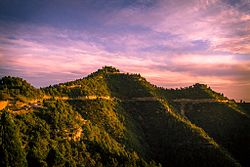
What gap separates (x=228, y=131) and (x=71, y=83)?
6491 centimetres

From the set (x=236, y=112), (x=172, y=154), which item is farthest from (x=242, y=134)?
(x=172, y=154)

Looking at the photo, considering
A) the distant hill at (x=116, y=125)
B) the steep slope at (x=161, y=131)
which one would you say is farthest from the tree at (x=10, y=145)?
the steep slope at (x=161, y=131)

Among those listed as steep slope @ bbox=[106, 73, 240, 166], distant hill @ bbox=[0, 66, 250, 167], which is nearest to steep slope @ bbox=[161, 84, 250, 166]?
distant hill @ bbox=[0, 66, 250, 167]

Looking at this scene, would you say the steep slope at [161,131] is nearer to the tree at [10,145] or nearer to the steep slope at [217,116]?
the steep slope at [217,116]

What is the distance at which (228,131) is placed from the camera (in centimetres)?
12181

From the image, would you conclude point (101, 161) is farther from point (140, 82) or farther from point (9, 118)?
point (140, 82)

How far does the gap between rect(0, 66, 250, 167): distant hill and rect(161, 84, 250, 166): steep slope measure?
0.94 ft

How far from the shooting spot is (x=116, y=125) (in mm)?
105438

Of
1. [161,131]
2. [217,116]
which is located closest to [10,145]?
[161,131]

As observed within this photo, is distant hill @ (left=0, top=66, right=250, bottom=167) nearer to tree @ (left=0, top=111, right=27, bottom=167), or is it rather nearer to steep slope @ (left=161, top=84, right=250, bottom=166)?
tree @ (left=0, top=111, right=27, bottom=167)

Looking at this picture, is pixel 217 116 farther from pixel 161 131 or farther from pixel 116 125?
pixel 116 125

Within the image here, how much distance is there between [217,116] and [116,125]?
50026 millimetres

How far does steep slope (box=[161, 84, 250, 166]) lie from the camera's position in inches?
4459

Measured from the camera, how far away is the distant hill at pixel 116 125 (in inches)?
2672
